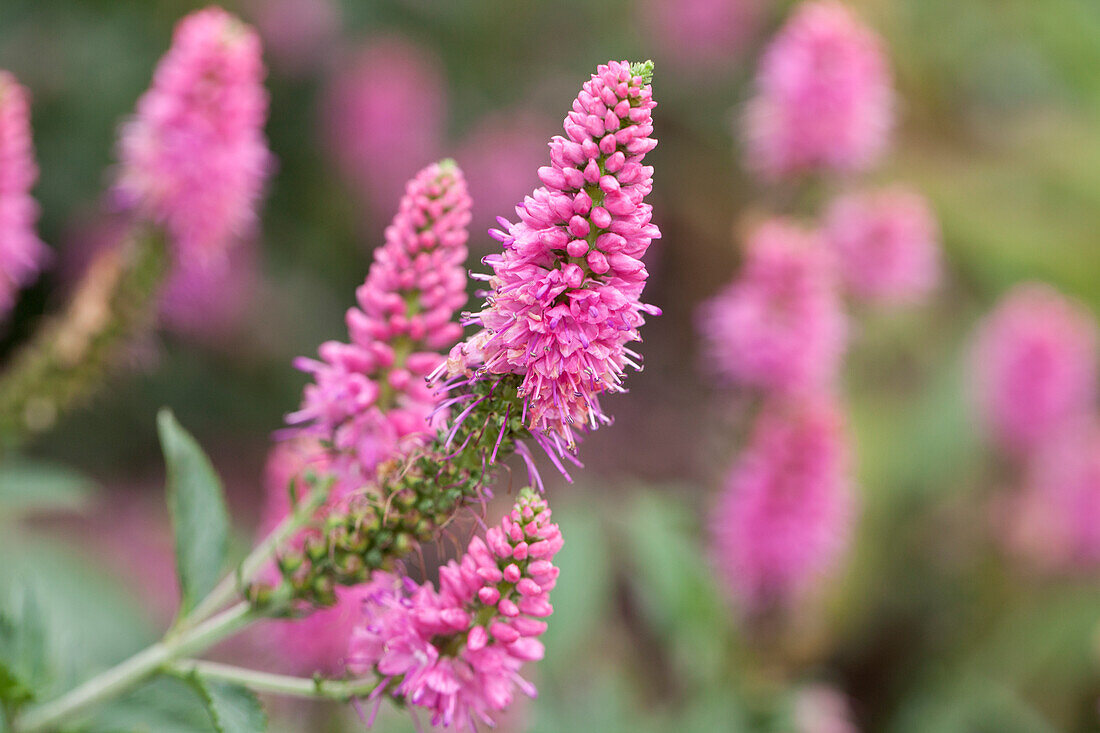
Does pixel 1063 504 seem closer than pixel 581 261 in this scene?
No

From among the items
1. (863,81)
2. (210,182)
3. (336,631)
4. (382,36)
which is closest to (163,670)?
(336,631)

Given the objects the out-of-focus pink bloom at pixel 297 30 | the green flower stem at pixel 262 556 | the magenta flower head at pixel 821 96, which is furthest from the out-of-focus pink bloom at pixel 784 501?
the out-of-focus pink bloom at pixel 297 30

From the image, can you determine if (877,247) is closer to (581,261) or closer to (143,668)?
(581,261)

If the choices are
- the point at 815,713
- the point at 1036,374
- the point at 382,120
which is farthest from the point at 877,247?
the point at 382,120

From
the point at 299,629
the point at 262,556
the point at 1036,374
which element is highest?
the point at 1036,374

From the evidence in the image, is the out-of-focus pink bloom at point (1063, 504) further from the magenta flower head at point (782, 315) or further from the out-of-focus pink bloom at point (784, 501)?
the magenta flower head at point (782, 315)

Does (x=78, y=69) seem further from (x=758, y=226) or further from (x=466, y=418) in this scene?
(x=466, y=418)
